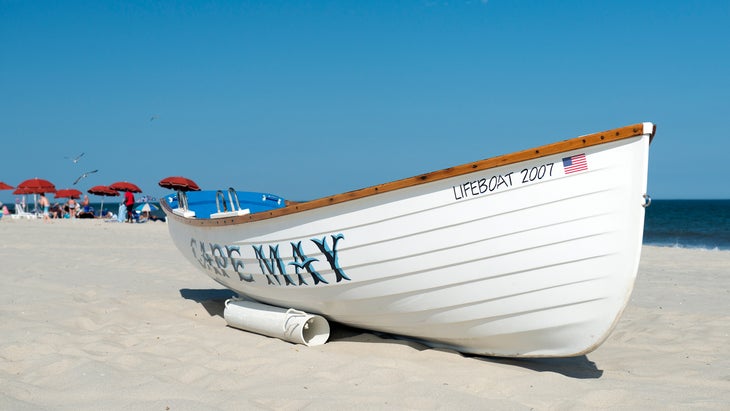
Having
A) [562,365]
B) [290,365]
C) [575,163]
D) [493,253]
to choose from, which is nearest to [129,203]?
[290,365]

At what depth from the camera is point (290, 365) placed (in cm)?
410

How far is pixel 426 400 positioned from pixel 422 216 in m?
1.15

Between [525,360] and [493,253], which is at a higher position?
[493,253]

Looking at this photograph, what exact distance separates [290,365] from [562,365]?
2037 millimetres

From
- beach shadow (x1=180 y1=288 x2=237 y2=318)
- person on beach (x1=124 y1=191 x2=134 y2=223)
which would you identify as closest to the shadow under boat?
beach shadow (x1=180 y1=288 x2=237 y2=318)

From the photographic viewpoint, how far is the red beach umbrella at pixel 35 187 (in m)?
27.1

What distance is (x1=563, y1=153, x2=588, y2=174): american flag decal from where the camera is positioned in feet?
11.4

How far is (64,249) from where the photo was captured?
11891mm

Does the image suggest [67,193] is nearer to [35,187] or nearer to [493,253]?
[35,187]

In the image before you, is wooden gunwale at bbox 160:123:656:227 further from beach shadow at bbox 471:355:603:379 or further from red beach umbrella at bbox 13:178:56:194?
red beach umbrella at bbox 13:178:56:194

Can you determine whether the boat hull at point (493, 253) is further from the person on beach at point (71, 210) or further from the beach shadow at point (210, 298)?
the person on beach at point (71, 210)

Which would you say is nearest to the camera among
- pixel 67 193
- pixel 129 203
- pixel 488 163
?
pixel 488 163

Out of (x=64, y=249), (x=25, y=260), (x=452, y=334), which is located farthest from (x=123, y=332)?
(x=64, y=249)

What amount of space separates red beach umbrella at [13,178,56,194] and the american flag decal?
93.8 ft
